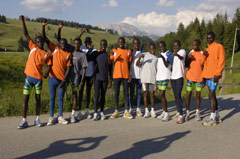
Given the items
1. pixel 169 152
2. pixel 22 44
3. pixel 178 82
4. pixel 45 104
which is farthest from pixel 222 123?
pixel 22 44

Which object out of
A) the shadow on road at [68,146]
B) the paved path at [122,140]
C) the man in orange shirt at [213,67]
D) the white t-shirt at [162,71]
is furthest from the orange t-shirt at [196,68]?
the shadow on road at [68,146]

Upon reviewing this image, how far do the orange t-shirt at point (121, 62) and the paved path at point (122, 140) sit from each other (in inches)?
51.0

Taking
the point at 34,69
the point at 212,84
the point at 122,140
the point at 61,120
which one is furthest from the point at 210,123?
the point at 34,69

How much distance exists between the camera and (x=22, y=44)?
385ft

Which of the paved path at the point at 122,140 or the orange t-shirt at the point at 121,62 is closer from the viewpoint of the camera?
the paved path at the point at 122,140

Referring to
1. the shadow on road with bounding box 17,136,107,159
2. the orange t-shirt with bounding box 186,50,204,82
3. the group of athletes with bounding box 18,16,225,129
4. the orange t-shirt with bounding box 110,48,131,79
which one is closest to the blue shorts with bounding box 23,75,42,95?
the group of athletes with bounding box 18,16,225,129

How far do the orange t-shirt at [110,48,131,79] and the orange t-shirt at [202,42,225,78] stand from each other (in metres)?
2.13

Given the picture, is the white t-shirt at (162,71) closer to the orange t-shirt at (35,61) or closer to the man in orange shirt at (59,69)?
the man in orange shirt at (59,69)

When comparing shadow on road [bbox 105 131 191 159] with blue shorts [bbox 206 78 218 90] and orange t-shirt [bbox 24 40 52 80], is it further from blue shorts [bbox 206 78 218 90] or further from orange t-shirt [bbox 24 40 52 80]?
orange t-shirt [bbox 24 40 52 80]

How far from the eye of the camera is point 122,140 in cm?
500

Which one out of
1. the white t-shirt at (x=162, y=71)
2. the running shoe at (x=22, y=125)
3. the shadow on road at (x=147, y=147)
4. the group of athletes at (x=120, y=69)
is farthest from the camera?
the white t-shirt at (x=162, y=71)

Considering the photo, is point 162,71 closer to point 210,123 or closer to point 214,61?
point 214,61

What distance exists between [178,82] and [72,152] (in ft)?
11.5

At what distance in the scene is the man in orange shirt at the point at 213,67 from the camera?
615 centimetres
